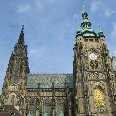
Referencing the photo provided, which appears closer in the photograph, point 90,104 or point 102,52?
point 90,104

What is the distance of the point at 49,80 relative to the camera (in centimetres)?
6838

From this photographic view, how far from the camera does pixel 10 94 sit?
61.8m

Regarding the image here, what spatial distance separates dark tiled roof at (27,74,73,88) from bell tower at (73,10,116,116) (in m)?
4.34

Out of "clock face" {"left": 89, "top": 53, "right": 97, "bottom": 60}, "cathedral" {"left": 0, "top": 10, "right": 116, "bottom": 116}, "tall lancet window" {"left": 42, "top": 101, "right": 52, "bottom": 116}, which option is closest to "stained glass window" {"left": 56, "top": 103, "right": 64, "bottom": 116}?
"cathedral" {"left": 0, "top": 10, "right": 116, "bottom": 116}

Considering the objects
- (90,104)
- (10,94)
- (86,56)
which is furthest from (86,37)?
(10,94)

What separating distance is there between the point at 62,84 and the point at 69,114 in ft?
27.4

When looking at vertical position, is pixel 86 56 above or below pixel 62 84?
above

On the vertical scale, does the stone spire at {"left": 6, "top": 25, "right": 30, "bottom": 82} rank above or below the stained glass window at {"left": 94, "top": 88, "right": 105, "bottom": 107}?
above

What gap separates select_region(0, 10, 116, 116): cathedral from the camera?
5734cm

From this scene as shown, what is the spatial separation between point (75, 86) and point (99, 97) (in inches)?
203

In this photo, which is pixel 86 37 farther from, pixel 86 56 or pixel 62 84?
pixel 62 84

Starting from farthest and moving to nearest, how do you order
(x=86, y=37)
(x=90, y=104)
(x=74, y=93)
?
(x=86, y=37)
(x=74, y=93)
(x=90, y=104)

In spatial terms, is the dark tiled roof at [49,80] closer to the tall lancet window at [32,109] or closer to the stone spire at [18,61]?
the stone spire at [18,61]

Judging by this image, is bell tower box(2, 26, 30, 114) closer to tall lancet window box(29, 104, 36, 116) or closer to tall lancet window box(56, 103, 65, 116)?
tall lancet window box(29, 104, 36, 116)
